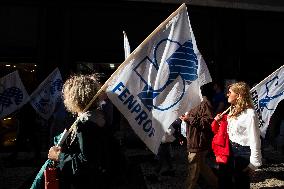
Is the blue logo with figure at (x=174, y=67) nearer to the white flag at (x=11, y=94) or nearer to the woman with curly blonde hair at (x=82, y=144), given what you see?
the woman with curly blonde hair at (x=82, y=144)

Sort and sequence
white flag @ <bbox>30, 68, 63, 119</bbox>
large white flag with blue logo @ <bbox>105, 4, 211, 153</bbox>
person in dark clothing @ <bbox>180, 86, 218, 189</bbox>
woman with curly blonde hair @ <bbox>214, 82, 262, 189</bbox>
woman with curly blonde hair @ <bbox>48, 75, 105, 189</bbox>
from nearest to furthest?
woman with curly blonde hair @ <bbox>48, 75, 105, 189</bbox> < large white flag with blue logo @ <bbox>105, 4, 211, 153</bbox> < woman with curly blonde hair @ <bbox>214, 82, 262, 189</bbox> < person in dark clothing @ <bbox>180, 86, 218, 189</bbox> < white flag @ <bbox>30, 68, 63, 119</bbox>

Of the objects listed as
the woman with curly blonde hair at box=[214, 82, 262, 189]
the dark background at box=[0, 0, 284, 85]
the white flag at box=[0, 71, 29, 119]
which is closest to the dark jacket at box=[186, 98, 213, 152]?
the woman with curly blonde hair at box=[214, 82, 262, 189]

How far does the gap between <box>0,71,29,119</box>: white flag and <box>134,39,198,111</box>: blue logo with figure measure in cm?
483

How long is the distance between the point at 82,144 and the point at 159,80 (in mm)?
1246

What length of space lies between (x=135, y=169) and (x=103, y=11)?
533cm

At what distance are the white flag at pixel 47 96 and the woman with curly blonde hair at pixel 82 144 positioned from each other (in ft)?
18.3

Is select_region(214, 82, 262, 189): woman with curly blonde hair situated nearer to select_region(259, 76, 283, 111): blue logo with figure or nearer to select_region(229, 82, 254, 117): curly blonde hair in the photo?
select_region(229, 82, 254, 117): curly blonde hair

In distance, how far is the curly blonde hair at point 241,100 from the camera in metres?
4.43

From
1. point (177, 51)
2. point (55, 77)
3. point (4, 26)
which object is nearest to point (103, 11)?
point (4, 26)

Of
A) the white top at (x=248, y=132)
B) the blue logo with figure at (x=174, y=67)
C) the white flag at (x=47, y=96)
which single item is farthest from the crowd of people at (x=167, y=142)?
the white flag at (x=47, y=96)

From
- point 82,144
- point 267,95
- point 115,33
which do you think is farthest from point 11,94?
point 82,144

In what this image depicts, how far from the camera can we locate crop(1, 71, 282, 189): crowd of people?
9.89 feet

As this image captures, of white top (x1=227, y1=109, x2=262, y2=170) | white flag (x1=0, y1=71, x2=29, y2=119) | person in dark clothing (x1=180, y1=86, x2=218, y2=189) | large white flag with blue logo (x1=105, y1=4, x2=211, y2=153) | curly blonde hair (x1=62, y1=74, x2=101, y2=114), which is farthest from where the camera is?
white flag (x1=0, y1=71, x2=29, y2=119)

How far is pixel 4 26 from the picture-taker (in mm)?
11062
